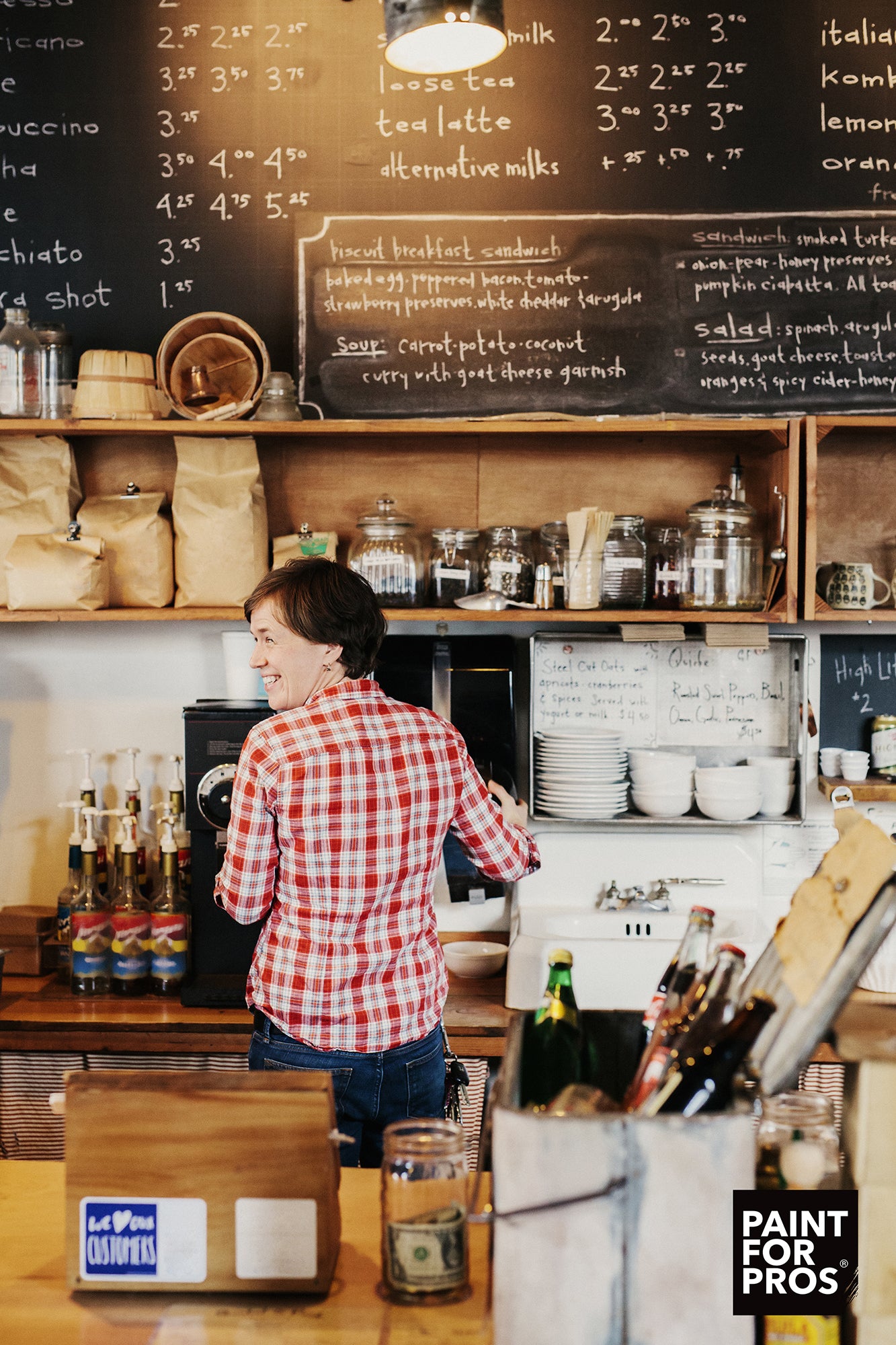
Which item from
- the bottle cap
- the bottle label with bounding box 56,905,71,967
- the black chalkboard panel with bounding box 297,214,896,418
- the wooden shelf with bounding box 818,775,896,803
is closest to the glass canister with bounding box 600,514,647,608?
the black chalkboard panel with bounding box 297,214,896,418

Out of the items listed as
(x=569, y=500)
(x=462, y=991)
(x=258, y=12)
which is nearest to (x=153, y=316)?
(x=258, y=12)

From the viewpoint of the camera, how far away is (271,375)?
2.97 metres

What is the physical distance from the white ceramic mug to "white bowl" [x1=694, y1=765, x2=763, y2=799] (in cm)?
→ 47

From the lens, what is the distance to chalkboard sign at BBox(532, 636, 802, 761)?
10.4ft

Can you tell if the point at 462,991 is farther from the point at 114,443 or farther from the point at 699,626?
the point at 114,443

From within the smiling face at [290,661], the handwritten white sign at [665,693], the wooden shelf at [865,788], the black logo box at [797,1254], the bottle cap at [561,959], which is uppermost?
the smiling face at [290,661]

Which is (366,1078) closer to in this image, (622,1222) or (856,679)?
Answer: (622,1222)

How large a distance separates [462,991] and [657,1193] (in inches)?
76.7

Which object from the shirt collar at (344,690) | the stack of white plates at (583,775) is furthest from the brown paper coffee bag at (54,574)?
the stack of white plates at (583,775)

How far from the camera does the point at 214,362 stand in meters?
2.99

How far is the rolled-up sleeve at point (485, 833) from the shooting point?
6.77 ft

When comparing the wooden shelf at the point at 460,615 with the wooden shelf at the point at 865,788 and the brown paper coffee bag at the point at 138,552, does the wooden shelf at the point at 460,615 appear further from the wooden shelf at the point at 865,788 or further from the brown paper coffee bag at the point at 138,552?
the wooden shelf at the point at 865,788

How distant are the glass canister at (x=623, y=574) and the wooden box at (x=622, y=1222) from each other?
2.05 meters

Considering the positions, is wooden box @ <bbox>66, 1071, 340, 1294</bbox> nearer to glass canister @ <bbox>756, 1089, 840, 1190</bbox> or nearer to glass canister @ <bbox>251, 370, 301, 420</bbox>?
glass canister @ <bbox>756, 1089, 840, 1190</bbox>
